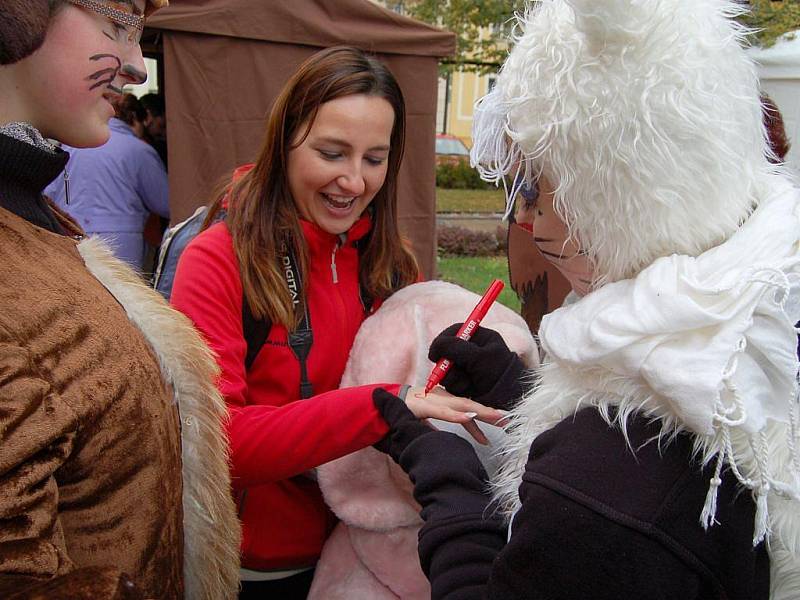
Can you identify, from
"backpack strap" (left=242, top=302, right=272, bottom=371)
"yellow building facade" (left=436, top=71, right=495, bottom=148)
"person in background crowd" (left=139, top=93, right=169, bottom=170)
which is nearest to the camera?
"backpack strap" (left=242, top=302, right=272, bottom=371)

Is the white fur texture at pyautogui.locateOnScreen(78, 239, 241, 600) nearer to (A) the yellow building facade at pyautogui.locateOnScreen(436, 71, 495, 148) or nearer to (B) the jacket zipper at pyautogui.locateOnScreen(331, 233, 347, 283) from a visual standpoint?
(B) the jacket zipper at pyautogui.locateOnScreen(331, 233, 347, 283)

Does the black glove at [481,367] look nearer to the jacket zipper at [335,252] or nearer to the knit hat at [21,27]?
the jacket zipper at [335,252]

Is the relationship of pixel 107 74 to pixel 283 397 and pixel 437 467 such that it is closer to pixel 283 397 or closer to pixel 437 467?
pixel 283 397

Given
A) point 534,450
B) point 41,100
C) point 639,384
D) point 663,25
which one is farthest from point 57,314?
point 663,25

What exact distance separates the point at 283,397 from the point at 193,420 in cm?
43

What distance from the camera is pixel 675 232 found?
3.36ft

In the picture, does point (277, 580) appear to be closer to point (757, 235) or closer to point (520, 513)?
point (520, 513)

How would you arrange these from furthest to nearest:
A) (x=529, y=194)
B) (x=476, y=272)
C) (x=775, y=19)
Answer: (x=476, y=272)
(x=775, y=19)
(x=529, y=194)

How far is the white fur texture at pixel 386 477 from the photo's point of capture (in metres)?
1.56

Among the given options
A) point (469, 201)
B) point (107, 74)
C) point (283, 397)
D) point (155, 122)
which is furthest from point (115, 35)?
point (469, 201)

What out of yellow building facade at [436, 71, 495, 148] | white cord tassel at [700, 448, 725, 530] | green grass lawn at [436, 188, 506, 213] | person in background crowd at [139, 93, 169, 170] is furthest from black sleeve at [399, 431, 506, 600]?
yellow building facade at [436, 71, 495, 148]

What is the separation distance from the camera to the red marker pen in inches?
61.0

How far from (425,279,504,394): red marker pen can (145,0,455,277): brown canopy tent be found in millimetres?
3429

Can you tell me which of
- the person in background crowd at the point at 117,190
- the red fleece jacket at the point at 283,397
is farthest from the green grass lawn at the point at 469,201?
the red fleece jacket at the point at 283,397
